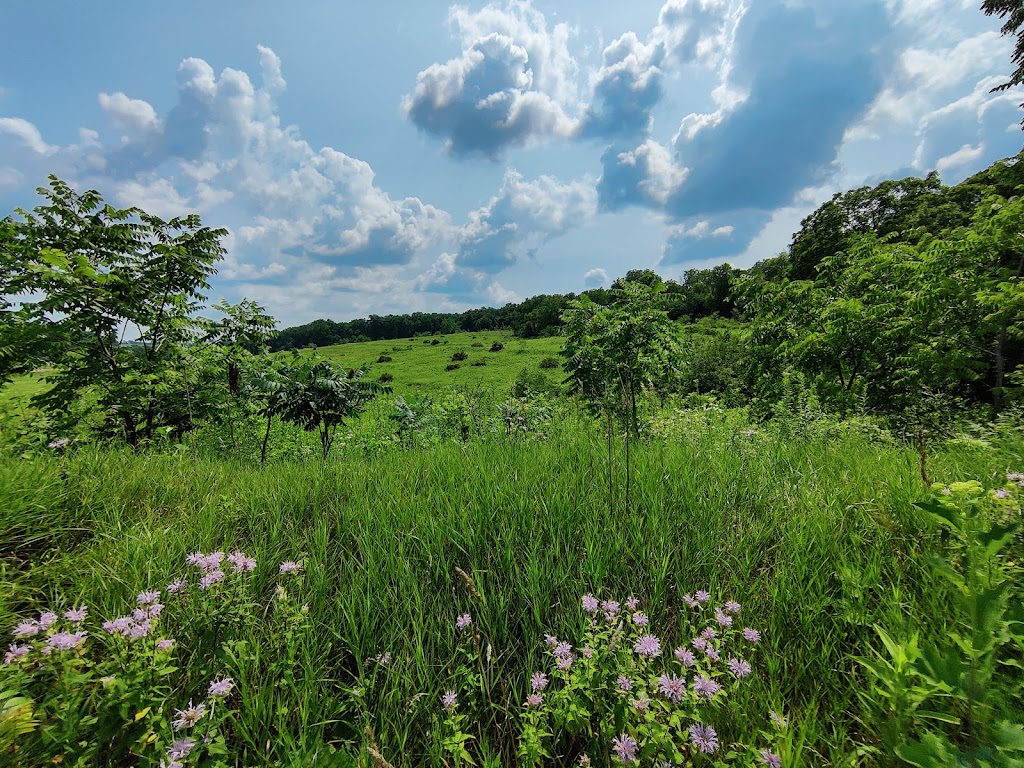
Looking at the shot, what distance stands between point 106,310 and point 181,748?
7.03 meters

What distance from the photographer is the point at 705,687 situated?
1.43 meters

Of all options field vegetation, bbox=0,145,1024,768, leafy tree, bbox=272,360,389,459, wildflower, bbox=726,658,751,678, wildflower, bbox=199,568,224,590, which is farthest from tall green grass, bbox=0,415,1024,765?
leafy tree, bbox=272,360,389,459

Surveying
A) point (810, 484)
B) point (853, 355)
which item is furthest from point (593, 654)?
point (853, 355)

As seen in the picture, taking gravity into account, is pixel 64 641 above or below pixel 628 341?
below

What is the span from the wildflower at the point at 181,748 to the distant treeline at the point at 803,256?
643 centimetres

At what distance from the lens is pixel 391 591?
2215mm

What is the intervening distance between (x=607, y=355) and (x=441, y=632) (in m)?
6.04

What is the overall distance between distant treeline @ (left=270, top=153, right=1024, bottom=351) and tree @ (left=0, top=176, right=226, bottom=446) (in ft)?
6.05

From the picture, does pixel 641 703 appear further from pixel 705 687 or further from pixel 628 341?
pixel 628 341

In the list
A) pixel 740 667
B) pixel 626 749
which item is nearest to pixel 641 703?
pixel 626 749

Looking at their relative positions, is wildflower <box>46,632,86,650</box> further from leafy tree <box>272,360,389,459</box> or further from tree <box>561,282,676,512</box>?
tree <box>561,282,676,512</box>

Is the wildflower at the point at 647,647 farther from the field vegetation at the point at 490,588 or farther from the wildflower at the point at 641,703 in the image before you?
the wildflower at the point at 641,703

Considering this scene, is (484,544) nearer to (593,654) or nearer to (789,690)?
(593,654)

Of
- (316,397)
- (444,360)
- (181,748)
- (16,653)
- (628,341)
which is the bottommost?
(181,748)
